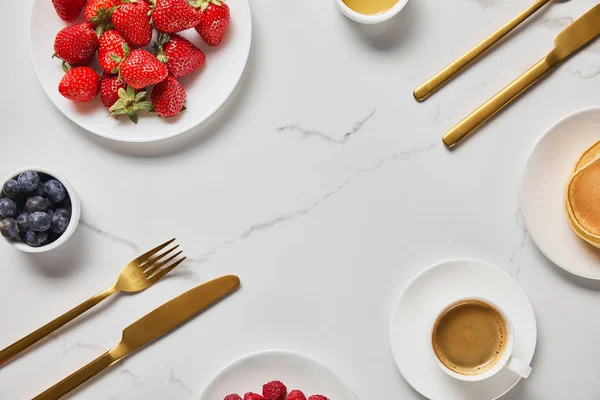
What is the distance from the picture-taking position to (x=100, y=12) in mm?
1205

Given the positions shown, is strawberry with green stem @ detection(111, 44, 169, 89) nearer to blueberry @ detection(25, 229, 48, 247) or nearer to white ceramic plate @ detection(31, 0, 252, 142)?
white ceramic plate @ detection(31, 0, 252, 142)

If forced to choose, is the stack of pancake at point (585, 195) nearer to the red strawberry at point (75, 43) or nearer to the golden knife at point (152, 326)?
the golden knife at point (152, 326)

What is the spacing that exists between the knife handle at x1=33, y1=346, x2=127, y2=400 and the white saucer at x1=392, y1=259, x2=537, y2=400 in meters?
0.59

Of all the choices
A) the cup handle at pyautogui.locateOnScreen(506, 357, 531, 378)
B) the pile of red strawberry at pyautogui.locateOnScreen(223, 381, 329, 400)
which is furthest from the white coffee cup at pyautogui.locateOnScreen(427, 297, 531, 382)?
the pile of red strawberry at pyautogui.locateOnScreen(223, 381, 329, 400)

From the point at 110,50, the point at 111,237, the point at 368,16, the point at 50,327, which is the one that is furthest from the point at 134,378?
the point at 368,16

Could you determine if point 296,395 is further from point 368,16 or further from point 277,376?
point 368,16

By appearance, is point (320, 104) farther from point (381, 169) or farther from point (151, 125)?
point (151, 125)

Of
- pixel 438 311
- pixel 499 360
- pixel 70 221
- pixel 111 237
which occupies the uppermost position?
pixel 70 221

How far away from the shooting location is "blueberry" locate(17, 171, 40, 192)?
119 cm

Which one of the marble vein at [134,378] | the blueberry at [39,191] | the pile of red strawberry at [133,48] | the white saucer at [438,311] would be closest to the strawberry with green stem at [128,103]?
the pile of red strawberry at [133,48]

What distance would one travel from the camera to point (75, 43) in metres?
1.20

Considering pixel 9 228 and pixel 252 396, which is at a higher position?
pixel 9 228

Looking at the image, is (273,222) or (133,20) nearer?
(133,20)

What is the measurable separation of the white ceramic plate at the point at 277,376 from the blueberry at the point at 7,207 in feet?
1.71
